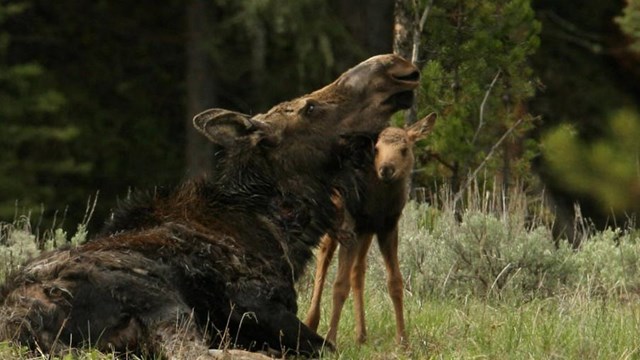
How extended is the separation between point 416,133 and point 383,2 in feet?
47.9

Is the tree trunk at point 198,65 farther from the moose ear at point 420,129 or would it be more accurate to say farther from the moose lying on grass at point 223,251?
the moose lying on grass at point 223,251

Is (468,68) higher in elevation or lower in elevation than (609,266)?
higher

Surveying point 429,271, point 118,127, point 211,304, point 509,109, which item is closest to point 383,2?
point 118,127

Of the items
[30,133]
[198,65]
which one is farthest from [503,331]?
[198,65]

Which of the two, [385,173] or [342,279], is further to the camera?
[342,279]

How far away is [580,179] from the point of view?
11.5m

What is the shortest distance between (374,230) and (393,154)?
397 millimetres

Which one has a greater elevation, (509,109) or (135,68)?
(509,109)

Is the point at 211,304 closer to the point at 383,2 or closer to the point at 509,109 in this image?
the point at 509,109

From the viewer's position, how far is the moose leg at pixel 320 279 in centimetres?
811

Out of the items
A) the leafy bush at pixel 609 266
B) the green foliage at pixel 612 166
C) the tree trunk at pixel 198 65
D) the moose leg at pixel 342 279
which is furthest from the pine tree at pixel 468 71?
the tree trunk at pixel 198 65

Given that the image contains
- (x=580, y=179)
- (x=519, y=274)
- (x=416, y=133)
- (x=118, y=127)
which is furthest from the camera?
(x=118, y=127)

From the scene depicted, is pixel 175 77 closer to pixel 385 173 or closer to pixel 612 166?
pixel 612 166

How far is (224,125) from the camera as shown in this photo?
7637 millimetres
